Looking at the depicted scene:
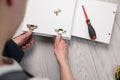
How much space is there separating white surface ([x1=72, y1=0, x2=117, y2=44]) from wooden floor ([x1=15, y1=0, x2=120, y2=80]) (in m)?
0.04

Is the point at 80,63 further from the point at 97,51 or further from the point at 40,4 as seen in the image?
the point at 40,4

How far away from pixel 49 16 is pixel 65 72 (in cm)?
28

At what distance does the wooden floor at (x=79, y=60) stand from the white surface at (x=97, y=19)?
0.14 ft

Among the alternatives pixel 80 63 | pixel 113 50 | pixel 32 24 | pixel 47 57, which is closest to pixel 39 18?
pixel 32 24

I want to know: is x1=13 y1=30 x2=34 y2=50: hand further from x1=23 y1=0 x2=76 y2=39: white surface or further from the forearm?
the forearm

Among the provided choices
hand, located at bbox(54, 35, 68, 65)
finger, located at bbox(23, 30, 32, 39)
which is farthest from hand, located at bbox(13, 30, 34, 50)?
hand, located at bbox(54, 35, 68, 65)

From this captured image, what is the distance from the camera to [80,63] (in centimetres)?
116

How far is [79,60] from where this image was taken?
1.16 meters

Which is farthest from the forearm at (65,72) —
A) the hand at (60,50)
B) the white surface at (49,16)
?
the white surface at (49,16)

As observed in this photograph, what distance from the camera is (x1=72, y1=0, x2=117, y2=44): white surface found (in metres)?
1.17

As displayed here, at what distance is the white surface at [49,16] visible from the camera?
113cm

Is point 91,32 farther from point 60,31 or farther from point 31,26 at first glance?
point 31,26

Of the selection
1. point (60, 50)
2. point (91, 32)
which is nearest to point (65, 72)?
point (60, 50)

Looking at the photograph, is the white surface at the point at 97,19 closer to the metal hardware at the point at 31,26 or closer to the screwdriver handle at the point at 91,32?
the screwdriver handle at the point at 91,32
